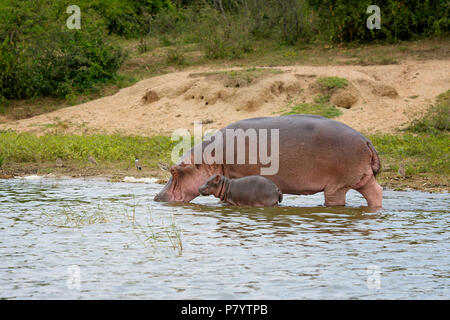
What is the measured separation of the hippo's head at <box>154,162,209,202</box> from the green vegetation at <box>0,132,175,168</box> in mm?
3766

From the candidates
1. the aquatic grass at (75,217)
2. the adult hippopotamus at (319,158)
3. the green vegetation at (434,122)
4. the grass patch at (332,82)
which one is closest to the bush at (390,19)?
the grass patch at (332,82)

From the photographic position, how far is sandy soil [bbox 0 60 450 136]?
56.8 ft

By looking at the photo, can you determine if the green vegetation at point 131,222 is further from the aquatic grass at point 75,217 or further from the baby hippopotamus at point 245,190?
the baby hippopotamus at point 245,190

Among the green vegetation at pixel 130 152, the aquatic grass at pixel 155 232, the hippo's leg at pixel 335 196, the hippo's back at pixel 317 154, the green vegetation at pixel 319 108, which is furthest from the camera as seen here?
the green vegetation at pixel 319 108

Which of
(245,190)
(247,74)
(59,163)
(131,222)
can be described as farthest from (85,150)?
(247,74)

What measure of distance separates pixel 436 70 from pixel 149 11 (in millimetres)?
16230

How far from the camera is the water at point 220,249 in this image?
5.13m

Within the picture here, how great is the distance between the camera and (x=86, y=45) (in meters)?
23.0

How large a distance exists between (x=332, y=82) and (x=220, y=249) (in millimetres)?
12356

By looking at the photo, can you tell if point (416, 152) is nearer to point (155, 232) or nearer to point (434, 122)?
point (434, 122)

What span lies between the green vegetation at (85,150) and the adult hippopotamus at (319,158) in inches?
193

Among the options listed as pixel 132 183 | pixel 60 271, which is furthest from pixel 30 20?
pixel 60 271

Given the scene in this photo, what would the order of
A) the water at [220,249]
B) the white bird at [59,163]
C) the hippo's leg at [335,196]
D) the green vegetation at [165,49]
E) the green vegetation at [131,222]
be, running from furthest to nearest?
the green vegetation at [165,49] < the white bird at [59,163] < the hippo's leg at [335,196] < the green vegetation at [131,222] < the water at [220,249]

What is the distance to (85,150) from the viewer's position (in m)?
13.9
